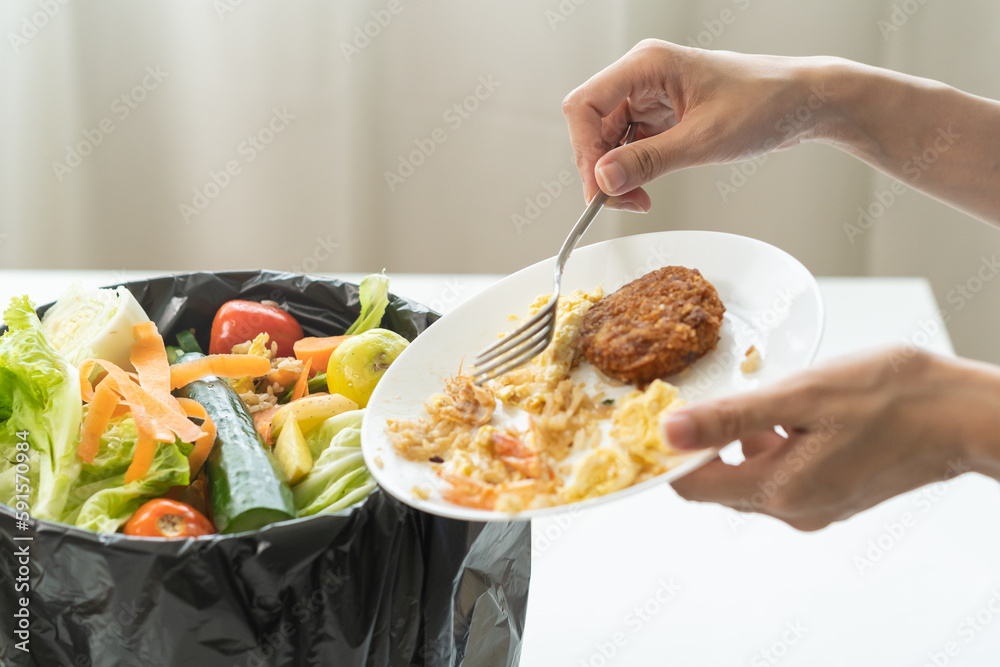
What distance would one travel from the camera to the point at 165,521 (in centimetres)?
89

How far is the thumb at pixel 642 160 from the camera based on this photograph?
1.14m

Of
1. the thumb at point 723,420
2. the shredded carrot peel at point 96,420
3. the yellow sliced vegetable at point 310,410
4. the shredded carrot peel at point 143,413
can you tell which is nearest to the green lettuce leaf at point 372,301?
the yellow sliced vegetable at point 310,410

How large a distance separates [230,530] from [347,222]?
6.64 ft

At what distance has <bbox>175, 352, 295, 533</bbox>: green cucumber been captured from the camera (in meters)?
0.89

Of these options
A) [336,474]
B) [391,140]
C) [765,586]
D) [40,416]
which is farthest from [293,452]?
[391,140]

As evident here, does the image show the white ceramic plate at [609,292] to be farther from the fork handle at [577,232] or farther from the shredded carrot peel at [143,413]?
the shredded carrot peel at [143,413]

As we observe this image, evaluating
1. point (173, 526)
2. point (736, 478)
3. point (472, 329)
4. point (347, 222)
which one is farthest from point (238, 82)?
point (736, 478)

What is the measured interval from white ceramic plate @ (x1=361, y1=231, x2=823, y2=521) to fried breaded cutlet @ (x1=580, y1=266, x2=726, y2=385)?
0.03 m

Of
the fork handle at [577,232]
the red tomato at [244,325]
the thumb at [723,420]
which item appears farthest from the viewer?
the red tomato at [244,325]

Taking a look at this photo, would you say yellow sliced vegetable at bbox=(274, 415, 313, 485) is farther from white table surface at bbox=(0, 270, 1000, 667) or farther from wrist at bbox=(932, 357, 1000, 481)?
wrist at bbox=(932, 357, 1000, 481)

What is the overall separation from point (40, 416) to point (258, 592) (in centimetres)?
44

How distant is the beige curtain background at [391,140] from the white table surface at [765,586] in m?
1.59

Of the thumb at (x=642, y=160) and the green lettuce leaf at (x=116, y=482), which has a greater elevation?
the thumb at (x=642, y=160)

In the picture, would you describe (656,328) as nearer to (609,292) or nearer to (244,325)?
(609,292)
